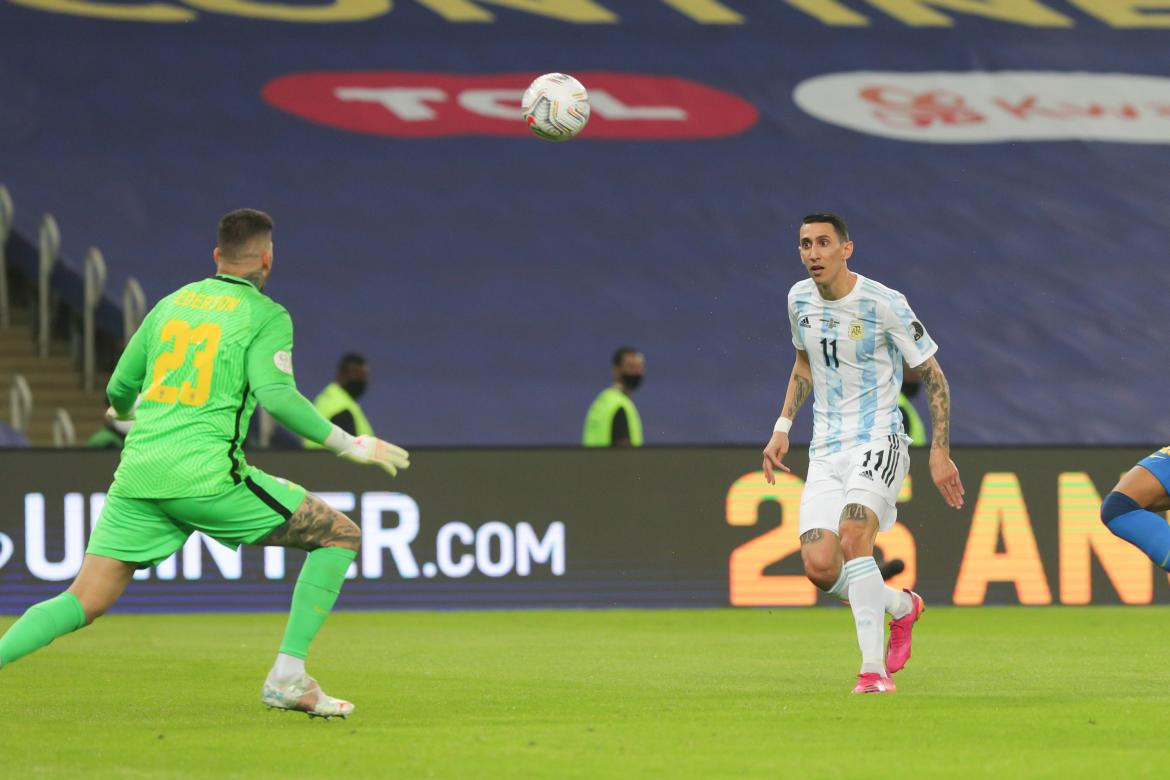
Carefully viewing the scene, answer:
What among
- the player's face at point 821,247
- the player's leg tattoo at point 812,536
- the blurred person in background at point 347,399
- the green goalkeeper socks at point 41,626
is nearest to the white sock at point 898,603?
the player's leg tattoo at point 812,536

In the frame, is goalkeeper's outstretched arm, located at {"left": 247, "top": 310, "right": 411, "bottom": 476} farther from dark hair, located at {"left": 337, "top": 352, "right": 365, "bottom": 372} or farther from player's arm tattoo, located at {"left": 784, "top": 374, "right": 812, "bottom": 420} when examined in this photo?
dark hair, located at {"left": 337, "top": 352, "right": 365, "bottom": 372}

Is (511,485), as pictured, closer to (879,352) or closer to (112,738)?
(879,352)

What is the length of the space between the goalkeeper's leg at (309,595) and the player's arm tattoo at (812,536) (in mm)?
2205

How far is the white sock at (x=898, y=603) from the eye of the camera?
29.6 feet

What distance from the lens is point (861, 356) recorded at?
8.89 metres

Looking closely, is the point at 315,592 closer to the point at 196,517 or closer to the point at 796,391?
the point at 196,517

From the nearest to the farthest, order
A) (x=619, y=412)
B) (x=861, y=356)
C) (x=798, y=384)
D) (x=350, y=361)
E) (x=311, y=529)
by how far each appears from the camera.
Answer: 1. (x=311, y=529)
2. (x=861, y=356)
3. (x=798, y=384)
4. (x=619, y=412)
5. (x=350, y=361)

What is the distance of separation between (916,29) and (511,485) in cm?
1117

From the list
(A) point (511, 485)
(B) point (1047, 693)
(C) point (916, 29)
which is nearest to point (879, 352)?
(B) point (1047, 693)

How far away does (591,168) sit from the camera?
75.3 ft

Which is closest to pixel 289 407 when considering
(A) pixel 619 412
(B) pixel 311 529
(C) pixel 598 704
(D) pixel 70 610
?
(B) pixel 311 529

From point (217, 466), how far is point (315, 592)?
0.59 meters

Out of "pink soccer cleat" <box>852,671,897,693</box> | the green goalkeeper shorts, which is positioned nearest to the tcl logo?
"pink soccer cleat" <box>852,671,897,693</box>

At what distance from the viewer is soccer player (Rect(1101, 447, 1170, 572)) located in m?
8.81
